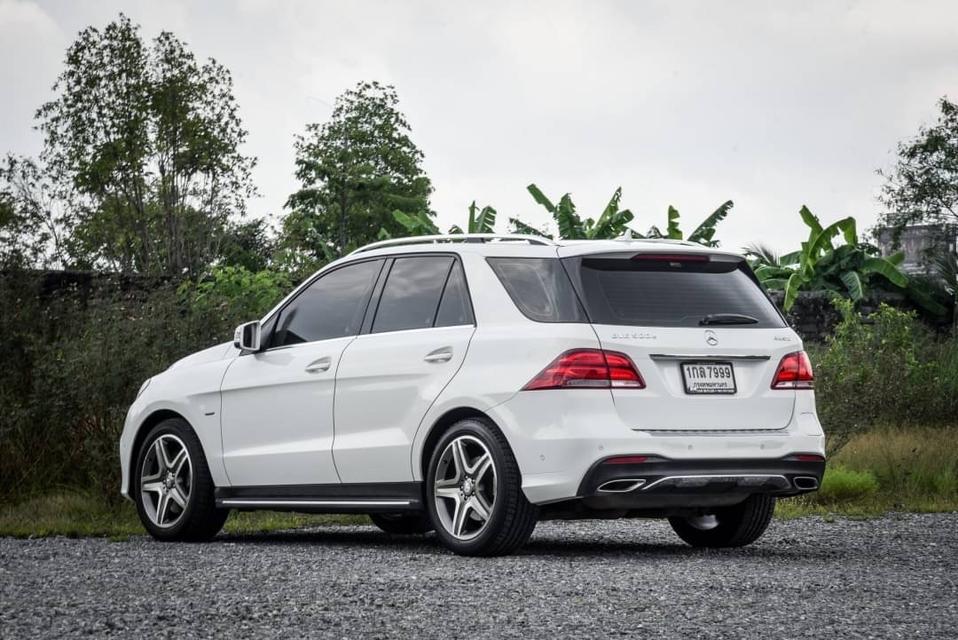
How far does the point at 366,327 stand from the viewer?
9172 mm

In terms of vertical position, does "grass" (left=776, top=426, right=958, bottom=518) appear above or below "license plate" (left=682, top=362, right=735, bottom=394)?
below

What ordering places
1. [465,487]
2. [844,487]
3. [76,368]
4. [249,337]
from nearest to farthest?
[465,487] < [249,337] < [76,368] < [844,487]

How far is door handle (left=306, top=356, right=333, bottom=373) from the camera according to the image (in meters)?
9.23

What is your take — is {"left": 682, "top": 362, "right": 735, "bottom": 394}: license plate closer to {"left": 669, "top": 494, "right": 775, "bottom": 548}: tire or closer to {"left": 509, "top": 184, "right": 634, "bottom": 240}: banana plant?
{"left": 669, "top": 494, "right": 775, "bottom": 548}: tire

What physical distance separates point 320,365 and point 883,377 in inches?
419

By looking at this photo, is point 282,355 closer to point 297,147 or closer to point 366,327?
point 366,327

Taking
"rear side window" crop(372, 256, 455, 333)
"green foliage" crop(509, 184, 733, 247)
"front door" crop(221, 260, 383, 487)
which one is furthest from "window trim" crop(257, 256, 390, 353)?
"green foliage" crop(509, 184, 733, 247)

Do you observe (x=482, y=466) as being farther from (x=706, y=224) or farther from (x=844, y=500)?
(x=706, y=224)

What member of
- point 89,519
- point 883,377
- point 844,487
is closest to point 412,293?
point 89,519

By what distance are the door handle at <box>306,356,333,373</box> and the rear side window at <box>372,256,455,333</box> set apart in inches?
14.8

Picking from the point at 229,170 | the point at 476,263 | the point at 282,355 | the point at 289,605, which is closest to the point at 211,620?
the point at 289,605

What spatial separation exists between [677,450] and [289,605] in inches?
98.8

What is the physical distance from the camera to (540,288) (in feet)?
27.3

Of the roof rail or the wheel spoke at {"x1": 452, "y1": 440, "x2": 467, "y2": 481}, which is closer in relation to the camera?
the wheel spoke at {"x1": 452, "y1": 440, "x2": 467, "y2": 481}
